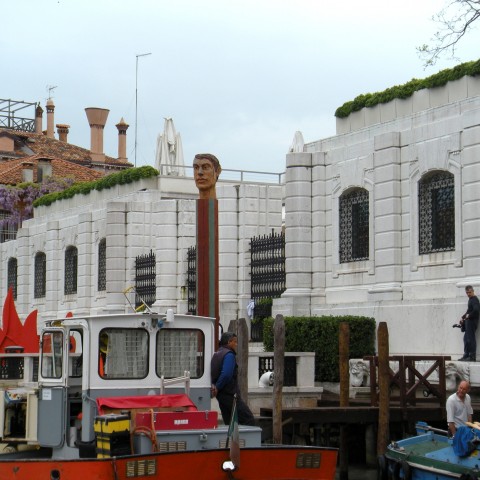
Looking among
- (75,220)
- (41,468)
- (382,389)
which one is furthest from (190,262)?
(41,468)

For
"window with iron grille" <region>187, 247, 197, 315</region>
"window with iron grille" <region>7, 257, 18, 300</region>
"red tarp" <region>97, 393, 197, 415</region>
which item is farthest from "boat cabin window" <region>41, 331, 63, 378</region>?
"window with iron grille" <region>7, 257, 18, 300</region>

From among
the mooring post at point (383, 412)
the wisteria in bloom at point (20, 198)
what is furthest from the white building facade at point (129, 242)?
the mooring post at point (383, 412)

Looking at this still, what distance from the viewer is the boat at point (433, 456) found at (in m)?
20.2

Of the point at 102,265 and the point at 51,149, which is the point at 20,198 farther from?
the point at 51,149

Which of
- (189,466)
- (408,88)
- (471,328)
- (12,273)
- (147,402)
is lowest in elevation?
(189,466)

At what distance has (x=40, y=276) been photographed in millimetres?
50625

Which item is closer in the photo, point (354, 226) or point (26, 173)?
point (354, 226)

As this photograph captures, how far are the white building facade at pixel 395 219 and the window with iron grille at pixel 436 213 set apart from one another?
24 millimetres

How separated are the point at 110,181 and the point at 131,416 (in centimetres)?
2849

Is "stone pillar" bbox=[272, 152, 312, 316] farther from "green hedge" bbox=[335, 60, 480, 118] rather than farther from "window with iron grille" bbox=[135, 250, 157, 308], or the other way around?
"window with iron grille" bbox=[135, 250, 157, 308]

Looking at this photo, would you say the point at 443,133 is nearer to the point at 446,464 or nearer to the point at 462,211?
the point at 462,211

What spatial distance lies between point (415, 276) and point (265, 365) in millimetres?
4610

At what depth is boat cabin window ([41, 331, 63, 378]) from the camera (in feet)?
60.3

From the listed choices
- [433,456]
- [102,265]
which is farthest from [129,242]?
[433,456]
